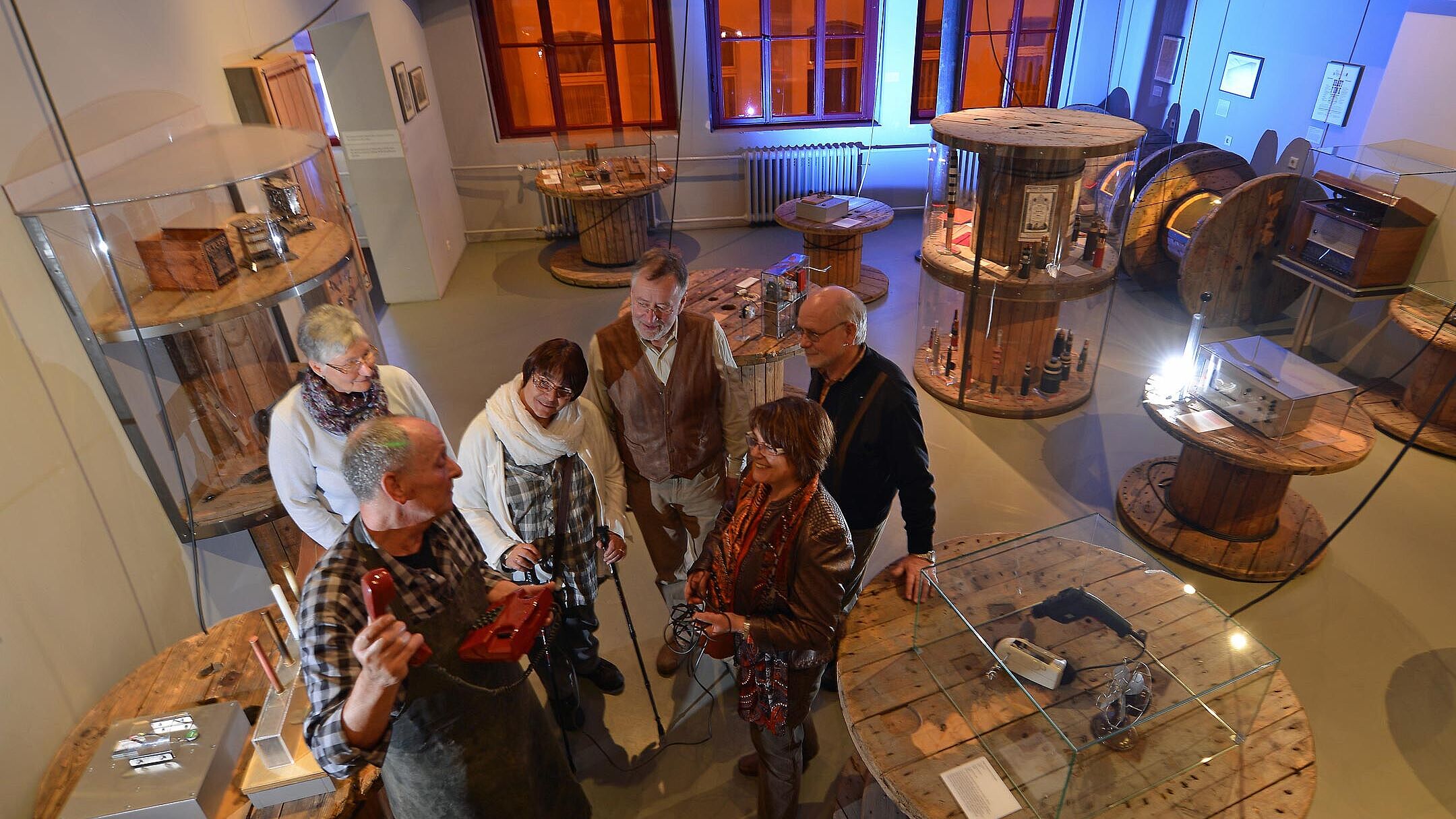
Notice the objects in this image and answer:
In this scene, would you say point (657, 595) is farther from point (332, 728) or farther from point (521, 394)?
point (332, 728)

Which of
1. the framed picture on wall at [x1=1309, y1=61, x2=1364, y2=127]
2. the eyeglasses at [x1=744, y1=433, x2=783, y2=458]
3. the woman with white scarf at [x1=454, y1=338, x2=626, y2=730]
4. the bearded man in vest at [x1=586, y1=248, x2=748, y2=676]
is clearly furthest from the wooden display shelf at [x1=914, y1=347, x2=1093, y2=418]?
the eyeglasses at [x1=744, y1=433, x2=783, y2=458]

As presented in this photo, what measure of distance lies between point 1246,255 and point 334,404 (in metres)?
6.77

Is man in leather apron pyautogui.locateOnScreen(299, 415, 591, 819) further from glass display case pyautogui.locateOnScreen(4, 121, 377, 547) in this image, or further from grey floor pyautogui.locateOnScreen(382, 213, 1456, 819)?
glass display case pyautogui.locateOnScreen(4, 121, 377, 547)

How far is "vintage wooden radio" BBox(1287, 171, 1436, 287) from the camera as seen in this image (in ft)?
17.4

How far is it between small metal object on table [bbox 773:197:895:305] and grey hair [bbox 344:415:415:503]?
5.95 m

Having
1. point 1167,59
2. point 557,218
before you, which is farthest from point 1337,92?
point 557,218

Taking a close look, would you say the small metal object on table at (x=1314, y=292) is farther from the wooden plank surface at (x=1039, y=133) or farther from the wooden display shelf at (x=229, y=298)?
the wooden display shelf at (x=229, y=298)

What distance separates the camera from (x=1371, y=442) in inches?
155

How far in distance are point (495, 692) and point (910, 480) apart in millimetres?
1639

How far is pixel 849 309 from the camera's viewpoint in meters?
2.95

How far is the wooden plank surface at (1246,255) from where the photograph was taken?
234 inches

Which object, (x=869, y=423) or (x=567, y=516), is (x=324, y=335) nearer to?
(x=567, y=516)

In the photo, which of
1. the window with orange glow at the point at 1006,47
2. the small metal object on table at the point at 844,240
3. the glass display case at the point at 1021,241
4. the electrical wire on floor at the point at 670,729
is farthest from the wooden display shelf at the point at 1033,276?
the window with orange glow at the point at 1006,47

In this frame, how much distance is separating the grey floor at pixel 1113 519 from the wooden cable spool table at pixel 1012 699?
1.00m
